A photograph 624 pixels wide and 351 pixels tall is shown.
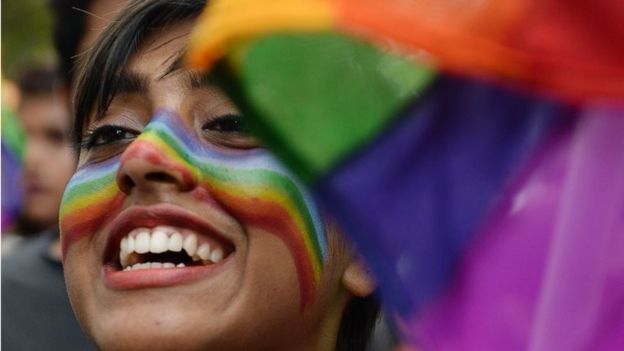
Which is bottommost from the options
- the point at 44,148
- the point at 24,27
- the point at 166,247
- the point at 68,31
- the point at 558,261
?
the point at 24,27

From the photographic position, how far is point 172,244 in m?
1.96

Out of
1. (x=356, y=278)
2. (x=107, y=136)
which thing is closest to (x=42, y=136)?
(x=107, y=136)

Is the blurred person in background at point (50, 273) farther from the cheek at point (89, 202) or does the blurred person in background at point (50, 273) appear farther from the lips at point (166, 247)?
the lips at point (166, 247)

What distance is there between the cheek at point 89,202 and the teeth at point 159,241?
11cm

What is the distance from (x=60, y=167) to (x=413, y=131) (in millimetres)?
4596

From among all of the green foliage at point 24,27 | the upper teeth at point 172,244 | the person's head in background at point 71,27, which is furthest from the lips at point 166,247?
the green foliage at point 24,27

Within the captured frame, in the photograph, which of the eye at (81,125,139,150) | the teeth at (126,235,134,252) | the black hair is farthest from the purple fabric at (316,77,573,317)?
the black hair

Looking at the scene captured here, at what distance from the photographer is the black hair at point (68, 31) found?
3.72 m

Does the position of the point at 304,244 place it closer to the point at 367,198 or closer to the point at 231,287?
the point at 231,287

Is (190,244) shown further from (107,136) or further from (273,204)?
(107,136)

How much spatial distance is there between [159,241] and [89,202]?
191 millimetres

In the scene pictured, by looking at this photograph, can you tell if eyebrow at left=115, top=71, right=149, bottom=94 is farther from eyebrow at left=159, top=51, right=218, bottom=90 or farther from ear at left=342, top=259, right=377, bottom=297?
ear at left=342, top=259, right=377, bottom=297

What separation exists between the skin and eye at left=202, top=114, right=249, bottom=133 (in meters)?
3.54

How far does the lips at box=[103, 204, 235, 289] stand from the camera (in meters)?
1.94
